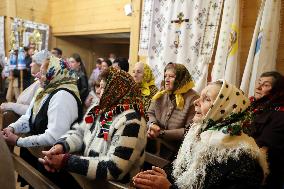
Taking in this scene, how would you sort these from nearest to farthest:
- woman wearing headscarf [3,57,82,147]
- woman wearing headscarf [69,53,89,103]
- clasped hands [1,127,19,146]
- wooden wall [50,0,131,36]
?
woman wearing headscarf [3,57,82,147]
clasped hands [1,127,19,146]
woman wearing headscarf [69,53,89,103]
wooden wall [50,0,131,36]

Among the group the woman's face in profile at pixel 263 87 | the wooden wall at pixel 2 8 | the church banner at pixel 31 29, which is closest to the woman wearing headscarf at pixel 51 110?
the woman's face in profile at pixel 263 87

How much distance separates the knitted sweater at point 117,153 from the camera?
141 centimetres

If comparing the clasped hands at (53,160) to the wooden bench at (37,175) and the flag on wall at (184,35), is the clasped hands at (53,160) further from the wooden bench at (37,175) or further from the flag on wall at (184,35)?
the flag on wall at (184,35)

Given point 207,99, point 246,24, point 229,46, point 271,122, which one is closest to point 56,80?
point 207,99

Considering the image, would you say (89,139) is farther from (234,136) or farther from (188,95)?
(188,95)

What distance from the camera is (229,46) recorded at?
2725 millimetres

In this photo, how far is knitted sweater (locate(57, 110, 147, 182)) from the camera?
1408 mm

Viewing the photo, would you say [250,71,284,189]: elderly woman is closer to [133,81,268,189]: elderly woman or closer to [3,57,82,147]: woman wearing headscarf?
[133,81,268,189]: elderly woman

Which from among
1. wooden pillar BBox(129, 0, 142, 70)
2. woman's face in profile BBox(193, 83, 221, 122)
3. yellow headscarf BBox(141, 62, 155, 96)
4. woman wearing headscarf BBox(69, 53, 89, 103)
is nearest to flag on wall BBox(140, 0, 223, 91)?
wooden pillar BBox(129, 0, 142, 70)

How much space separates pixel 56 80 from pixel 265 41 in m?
1.82

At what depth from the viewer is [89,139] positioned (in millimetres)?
1651

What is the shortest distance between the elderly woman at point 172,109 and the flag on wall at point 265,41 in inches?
23.2

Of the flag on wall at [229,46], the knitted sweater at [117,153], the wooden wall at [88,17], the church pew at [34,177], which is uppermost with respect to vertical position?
the wooden wall at [88,17]

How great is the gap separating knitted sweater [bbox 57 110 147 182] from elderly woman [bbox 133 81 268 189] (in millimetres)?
150
